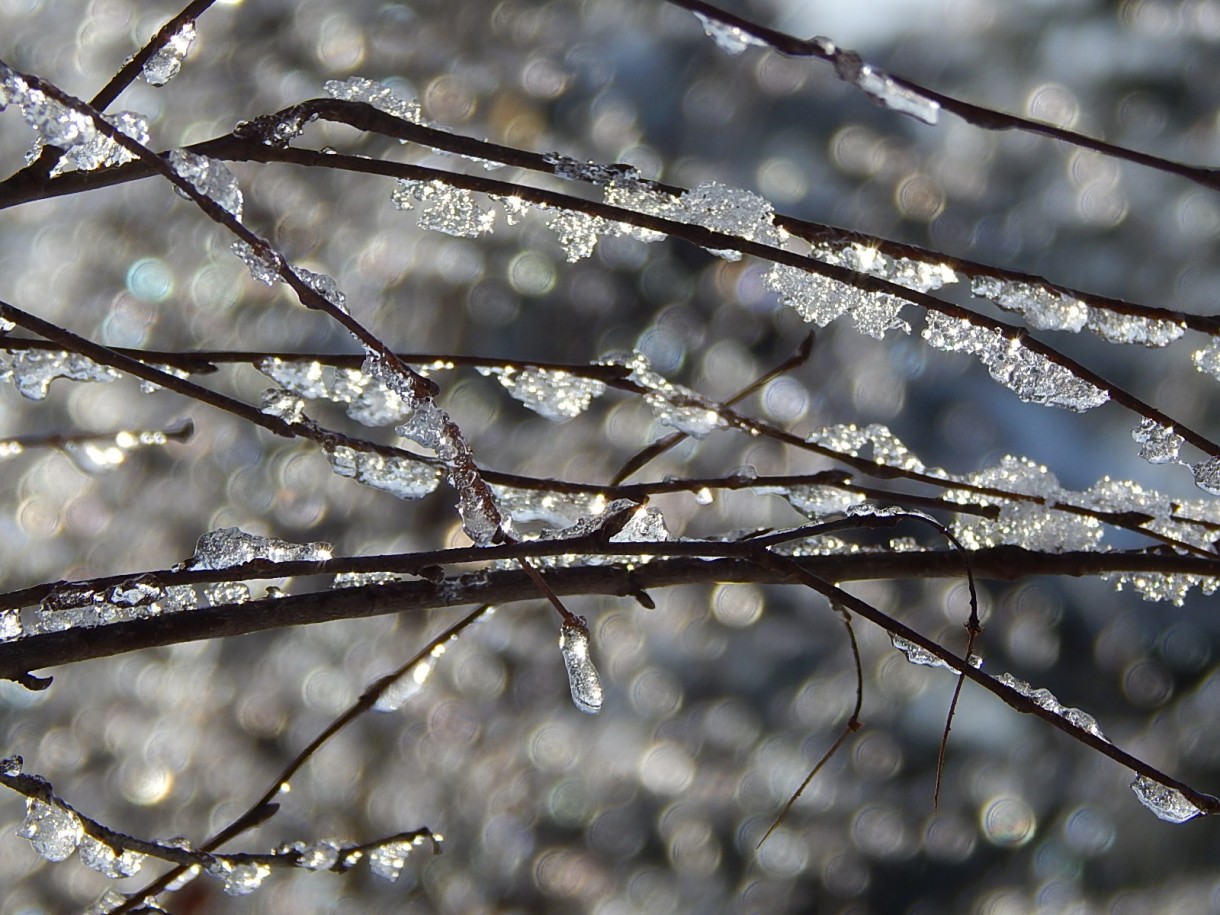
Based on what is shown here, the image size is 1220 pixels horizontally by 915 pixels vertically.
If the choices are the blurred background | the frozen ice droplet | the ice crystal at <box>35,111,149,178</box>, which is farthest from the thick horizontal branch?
the blurred background

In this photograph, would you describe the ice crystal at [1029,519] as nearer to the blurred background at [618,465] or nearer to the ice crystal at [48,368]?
the ice crystal at [48,368]

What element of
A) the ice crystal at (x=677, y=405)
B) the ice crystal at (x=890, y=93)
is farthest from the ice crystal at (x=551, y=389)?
the ice crystal at (x=890, y=93)

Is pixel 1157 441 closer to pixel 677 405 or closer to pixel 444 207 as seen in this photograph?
pixel 677 405

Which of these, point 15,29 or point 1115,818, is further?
point 1115,818

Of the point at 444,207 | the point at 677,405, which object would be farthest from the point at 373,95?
the point at 677,405

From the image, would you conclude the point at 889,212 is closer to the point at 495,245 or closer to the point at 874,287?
the point at 495,245

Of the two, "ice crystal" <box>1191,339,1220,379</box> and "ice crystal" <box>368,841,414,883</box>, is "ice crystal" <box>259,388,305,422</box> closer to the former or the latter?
"ice crystal" <box>368,841,414,883</box>

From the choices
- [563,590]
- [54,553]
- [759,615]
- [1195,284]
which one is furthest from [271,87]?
[1195,284]
